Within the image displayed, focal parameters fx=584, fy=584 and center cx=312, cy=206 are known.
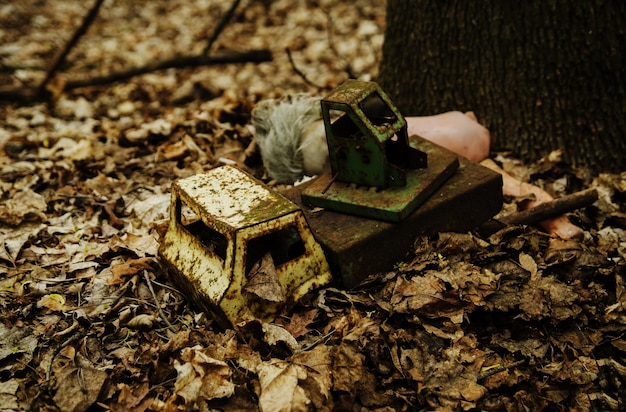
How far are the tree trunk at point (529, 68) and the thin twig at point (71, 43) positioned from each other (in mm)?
2596

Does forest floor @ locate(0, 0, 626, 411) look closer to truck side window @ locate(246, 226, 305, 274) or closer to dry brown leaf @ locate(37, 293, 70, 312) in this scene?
dry brown leaf @ locate(37, 293, 70, 312)

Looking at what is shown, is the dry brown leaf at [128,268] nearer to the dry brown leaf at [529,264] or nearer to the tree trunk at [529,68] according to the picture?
the dry brown leaf at [529,264]

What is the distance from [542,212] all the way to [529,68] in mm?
1104

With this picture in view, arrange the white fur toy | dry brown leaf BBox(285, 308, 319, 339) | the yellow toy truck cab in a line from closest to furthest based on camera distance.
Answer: the yellow toy truck cab
dry brown leaf BBox(285, 308, 319, 339)
the white fur toy

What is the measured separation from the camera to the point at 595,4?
3.55 metres

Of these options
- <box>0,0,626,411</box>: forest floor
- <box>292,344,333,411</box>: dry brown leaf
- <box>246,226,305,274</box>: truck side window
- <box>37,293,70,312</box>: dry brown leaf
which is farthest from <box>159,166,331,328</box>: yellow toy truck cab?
<box>37,293,70,312</box>: dry brown leaf

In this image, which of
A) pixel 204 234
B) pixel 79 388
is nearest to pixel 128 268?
pixel 204 234

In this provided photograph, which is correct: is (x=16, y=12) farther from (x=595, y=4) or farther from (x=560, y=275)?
(x=560, y=275)

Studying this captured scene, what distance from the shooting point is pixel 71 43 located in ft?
17.3

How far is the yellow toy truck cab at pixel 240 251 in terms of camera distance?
8.05 ft

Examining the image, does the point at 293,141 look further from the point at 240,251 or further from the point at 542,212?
the point at 542,212

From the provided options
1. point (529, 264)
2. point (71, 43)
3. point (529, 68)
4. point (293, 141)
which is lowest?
point (529, 264)

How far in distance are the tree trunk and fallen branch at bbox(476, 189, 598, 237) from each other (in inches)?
26.7

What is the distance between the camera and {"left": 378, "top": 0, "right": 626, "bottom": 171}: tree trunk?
142 inches
